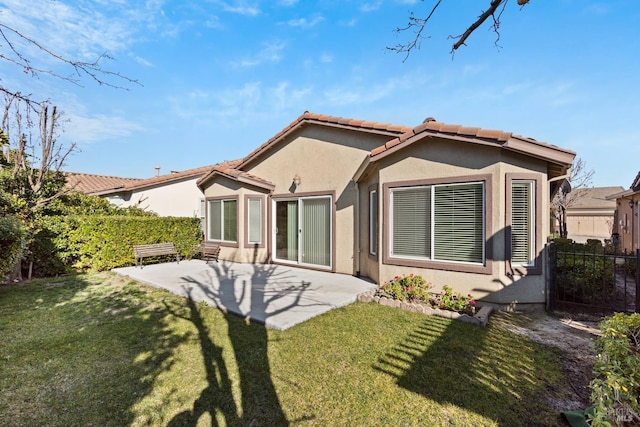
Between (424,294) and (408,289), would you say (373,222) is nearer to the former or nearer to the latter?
(408,289)

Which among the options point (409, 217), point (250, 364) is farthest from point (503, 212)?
point (250, 364)

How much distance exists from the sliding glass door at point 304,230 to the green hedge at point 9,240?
7913 millimetres

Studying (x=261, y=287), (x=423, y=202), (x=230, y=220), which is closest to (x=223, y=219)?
(x=230, y=220)

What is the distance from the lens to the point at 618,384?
2.61 m

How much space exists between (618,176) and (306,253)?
41.0m

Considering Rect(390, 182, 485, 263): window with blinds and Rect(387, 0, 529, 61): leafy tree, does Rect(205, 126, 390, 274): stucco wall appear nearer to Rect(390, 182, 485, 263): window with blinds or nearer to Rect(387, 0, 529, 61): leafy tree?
Rect(390, 182, 485, 263): window with blinds

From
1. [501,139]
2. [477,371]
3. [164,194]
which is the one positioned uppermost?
[501,139]

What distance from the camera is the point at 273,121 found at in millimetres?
18875

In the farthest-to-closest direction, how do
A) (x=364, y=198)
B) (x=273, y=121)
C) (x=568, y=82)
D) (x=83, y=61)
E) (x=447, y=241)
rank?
(x=273, y=121) → (x=568, y=82) → (x=364, y=198) → (x=447, y=241) → (x=83, y=61)

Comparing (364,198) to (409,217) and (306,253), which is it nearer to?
(409,217)

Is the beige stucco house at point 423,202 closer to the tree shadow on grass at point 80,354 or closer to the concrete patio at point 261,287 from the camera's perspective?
the concrete patio at point 261,287

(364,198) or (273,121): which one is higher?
(273,121)

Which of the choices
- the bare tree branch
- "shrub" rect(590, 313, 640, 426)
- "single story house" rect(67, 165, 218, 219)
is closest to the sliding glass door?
"single story house" rect(67, 165, 218, 219)

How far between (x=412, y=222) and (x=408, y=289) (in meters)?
1.81
